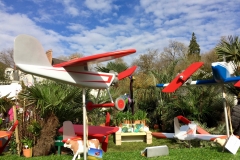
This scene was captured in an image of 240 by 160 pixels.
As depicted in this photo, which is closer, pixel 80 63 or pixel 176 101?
pixel 80 63

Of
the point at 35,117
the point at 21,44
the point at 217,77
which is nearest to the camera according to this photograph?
the point at 21,44

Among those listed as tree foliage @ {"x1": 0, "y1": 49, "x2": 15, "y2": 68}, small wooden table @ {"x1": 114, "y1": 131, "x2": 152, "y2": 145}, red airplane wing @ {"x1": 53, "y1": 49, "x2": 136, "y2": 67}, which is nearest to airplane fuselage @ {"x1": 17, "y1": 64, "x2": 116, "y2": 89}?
red airplane wing @ {"x1": 53, "y1": 49, "x2": 136, "y2": 67}

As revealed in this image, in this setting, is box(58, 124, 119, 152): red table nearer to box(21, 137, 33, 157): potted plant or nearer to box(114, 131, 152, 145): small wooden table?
box(21, 137, 33, 157): potted plant

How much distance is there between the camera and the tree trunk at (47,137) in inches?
229

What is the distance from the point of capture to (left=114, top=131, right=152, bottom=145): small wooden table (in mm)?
7695

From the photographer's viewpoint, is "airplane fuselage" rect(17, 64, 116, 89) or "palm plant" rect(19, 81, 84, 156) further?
"palm plant" rect(19, 81, 84, 156)

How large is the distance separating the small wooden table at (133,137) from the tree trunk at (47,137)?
2.46 metres

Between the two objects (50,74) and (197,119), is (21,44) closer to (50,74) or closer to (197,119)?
(50,74)

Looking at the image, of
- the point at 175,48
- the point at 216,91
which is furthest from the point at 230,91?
the point at 175,48

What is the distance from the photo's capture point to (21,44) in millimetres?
3322

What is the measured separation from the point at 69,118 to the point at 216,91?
204 inches

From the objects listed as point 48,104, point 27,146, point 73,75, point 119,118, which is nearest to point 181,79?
point 73,75

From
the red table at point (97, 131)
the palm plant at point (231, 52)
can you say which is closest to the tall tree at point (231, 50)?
the palm plant at point (231, 52)

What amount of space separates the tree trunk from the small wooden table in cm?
246
